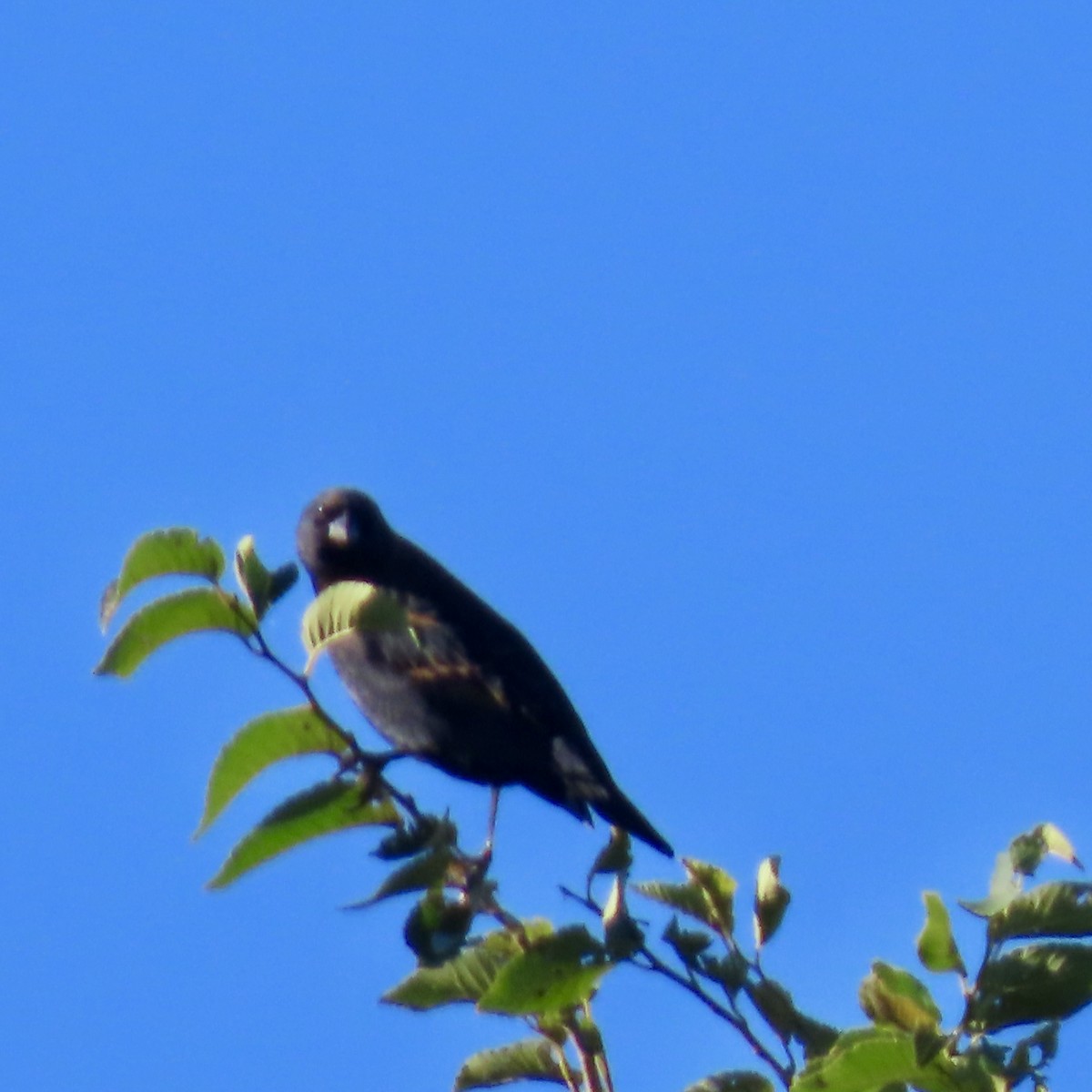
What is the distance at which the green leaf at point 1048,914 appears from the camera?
234 centimetres

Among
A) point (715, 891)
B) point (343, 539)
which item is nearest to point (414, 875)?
point (715, 891)

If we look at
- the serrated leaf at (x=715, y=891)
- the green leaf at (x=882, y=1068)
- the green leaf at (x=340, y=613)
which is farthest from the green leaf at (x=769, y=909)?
the green leaf at (x=340, y=613)

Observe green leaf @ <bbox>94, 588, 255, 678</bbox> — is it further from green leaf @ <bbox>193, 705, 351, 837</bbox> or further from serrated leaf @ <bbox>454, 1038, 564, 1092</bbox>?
serrated leaf @ <bbox>454, 1038, 564, 1092</bbox>

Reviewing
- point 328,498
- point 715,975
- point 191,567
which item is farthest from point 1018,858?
point 328,498

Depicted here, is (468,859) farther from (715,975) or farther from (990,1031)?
(990,1031)

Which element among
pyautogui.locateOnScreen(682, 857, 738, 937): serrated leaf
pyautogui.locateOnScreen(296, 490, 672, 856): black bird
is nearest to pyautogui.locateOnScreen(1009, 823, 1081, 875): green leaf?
pyautogui.locateOnScreen(682, 857, 738, 937): serrated leaf

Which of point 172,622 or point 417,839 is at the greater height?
point 172,622

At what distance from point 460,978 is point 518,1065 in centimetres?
14

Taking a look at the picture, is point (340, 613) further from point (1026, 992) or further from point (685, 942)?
point (1026, 992)

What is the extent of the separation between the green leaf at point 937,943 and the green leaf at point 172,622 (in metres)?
0.98

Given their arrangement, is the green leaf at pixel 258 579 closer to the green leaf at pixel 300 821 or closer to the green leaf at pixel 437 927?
the green leaf at pixel 300 821

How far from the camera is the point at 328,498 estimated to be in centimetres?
727

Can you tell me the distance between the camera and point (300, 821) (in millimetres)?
2646

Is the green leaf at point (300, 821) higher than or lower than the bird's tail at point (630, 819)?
lower
